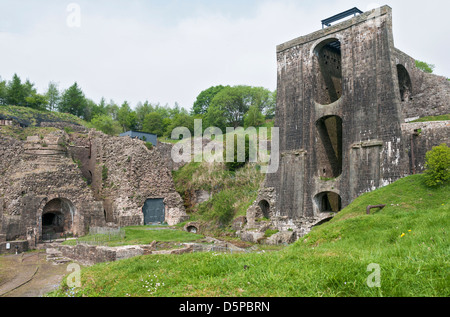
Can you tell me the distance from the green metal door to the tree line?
880 inches

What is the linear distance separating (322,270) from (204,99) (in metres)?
59.9

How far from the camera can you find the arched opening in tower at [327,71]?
2355 centimetres

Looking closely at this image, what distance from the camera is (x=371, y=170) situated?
62.4ft

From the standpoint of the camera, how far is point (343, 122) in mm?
21031

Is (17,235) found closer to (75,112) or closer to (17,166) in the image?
(17,166)

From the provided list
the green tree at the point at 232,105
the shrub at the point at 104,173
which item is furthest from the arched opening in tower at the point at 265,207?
the green tree at the point at 232,105

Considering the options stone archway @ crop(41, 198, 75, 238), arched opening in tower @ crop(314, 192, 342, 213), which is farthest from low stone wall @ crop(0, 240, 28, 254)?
arched opening in tower @ crop(314, 192, 342, 213)

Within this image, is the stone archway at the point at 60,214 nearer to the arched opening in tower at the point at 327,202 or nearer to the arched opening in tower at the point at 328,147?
the arched opening in tower at the point at 327,202

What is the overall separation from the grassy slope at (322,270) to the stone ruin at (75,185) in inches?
605

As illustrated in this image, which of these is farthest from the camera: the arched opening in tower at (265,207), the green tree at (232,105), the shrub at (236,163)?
the green tree at (232,105)

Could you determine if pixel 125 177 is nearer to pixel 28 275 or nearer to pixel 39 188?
pixel 39 188

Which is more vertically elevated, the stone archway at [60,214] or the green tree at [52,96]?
the green tree at [52,96]

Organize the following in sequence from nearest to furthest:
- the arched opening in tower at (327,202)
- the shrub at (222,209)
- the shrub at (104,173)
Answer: the arched opening in tower at (327,202) < the shrub at (222,209) < the shrub at (104,173)

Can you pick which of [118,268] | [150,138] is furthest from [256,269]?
[150,138]
